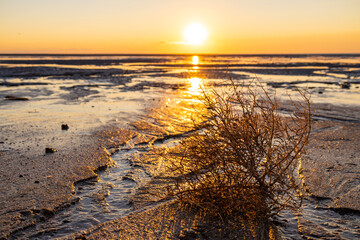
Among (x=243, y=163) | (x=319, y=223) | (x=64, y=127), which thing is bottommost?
(x=319, y=223)

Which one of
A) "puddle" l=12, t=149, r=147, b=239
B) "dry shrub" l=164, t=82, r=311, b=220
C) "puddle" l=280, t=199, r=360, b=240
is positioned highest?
"dry shrub" l=164, t=82, r=311, b=220

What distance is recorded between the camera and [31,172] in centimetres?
454

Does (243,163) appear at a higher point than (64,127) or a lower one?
higher

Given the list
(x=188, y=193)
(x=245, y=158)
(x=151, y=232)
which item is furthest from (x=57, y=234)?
(x=245, y=158)

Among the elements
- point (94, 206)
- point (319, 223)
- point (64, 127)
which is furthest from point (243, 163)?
point (64, 127)

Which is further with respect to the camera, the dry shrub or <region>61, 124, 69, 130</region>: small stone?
<region>61, 124, 69, 130</region>: small stone

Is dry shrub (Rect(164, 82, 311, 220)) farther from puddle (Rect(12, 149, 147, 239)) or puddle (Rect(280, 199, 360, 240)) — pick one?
puddle (Rect(12, 149, 147, 239))

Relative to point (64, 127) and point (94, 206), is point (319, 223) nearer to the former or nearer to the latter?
point (94, 206)

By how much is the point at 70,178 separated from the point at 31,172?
68cm

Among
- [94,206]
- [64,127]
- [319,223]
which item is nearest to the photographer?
[319,223]

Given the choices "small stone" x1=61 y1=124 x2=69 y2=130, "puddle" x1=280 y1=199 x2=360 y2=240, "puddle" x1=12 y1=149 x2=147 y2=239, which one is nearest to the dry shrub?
"puddle" x1=280 y1=199 x2=360 y2=240

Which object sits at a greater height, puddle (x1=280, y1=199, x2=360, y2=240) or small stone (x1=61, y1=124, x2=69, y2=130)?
small stone (x1=61, y1=124, x2=69, y2=130)

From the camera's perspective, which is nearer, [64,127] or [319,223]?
[319,223]

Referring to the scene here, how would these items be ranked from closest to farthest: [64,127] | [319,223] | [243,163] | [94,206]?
[243,163] < [319,223] < [94,206] < [64,127]
